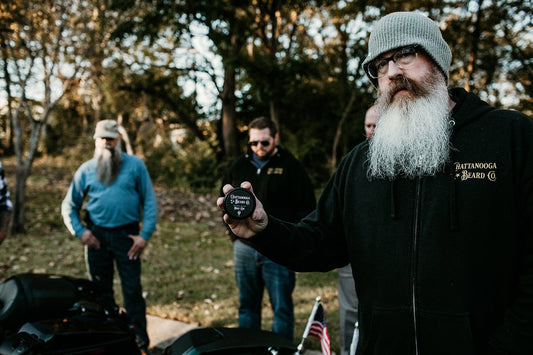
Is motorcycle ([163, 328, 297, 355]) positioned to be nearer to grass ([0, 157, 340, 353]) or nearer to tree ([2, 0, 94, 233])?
grass ([0, 157, 340, 353])

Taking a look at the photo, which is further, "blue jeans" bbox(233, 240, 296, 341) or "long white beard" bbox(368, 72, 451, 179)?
"blue jeans" bbox(233, 240, 296, 341)

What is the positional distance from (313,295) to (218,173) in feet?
32.4

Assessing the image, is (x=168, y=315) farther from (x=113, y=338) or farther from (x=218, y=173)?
(x=218, y=173)

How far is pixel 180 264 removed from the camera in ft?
25.3

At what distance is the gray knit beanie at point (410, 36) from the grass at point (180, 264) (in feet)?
11.3

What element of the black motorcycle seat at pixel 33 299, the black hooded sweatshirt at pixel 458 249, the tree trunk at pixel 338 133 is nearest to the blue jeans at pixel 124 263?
the black motorcycle seat at pixel 33 299

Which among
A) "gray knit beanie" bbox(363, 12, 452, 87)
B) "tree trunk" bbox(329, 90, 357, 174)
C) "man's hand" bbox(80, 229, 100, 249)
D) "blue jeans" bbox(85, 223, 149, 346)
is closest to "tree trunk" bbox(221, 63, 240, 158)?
"tree trunk" bbox(329, 90, 357, 174)

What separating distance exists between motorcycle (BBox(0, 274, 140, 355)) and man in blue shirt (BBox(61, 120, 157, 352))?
1087 mm

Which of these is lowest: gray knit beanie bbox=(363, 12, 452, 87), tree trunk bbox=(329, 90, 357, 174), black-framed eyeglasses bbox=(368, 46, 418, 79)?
black-framed eyeglasses bbox=(368, 46, 418, 79)

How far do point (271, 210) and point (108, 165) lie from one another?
175cm

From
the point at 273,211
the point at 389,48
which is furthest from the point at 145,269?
the point at 389,48

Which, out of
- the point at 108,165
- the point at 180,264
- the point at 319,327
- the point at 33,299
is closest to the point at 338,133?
the point at 180,264

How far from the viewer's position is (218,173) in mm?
15438

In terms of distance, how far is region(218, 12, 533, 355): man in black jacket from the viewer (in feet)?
4.83
